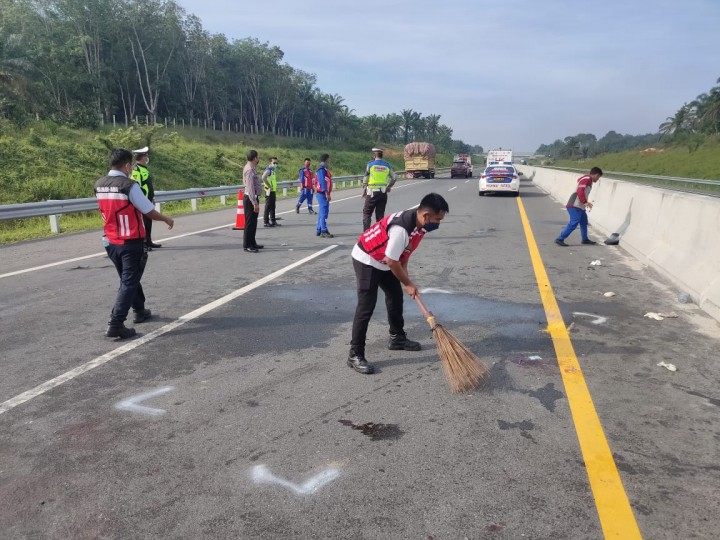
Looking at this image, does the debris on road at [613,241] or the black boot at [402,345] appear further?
the debris on road at [613,241]

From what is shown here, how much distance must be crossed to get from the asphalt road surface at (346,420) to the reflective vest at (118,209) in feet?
3.23

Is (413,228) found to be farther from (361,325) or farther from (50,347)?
(50,347)

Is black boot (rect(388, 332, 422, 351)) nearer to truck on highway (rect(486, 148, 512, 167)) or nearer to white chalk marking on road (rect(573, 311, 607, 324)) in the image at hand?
white chalk marking on road (rect(573, 311, 607, 324))

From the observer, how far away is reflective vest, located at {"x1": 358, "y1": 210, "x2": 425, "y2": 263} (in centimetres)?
413

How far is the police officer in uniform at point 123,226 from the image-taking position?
499cm

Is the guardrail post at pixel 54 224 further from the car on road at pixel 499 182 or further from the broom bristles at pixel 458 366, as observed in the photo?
the car on road at pixel 499 182

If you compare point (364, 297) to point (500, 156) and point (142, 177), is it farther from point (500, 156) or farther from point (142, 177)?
point (500, 156)

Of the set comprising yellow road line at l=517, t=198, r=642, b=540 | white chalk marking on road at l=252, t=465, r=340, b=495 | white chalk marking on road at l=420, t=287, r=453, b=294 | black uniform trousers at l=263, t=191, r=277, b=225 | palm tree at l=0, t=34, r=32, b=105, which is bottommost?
white chalk marking on road at l=252, t=465, r=340, b=495

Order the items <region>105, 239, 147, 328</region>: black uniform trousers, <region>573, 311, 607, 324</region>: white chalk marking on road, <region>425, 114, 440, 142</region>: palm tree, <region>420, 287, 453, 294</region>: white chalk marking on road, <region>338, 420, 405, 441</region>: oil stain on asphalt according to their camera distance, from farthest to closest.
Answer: <region>425, 114, 440, 142</region>: palm tree
<region>420, 287, 453, 294</region>: white chalk marking on road
<region>573, 311, 607, 324</region>: white chalk marking on road
<region>105, 239, 147, 328</region>: black uniform trousers
<region>338, 420, 405, 441</region>: oil stain on asphalt

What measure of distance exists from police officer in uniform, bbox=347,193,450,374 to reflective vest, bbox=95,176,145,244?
7.41 ft

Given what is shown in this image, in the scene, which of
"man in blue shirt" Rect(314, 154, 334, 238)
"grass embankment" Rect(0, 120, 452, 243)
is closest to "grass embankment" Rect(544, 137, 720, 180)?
"grass embankment" Rect(0, 120, 452, 243)

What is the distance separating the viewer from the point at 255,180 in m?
9.90

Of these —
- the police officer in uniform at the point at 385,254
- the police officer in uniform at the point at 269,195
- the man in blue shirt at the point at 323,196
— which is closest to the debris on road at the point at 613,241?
the man in blue shirt at the point at 323,196

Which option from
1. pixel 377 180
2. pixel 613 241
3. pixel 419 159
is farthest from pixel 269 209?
pixel 419 159
